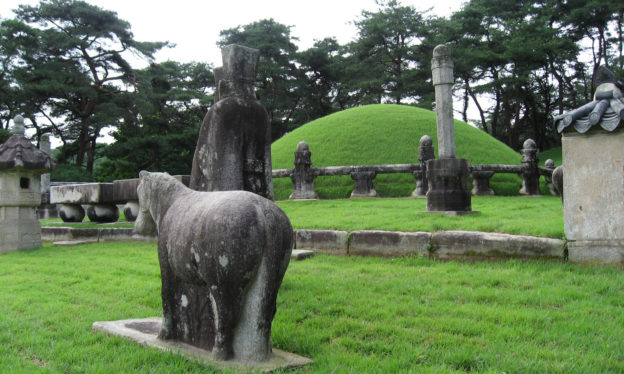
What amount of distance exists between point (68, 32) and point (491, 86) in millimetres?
27921

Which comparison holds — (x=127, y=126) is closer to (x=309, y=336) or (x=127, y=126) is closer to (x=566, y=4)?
(x=566, y=4)

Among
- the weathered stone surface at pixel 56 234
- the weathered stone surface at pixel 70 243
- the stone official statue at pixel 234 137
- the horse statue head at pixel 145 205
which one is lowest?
the weathered stone surface at pixel 70 243

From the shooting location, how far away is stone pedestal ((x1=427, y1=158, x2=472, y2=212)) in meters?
9.77

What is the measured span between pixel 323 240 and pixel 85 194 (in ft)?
23.3

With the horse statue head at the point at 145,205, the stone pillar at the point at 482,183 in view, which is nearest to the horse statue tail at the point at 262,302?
the horse statue head at the point at 145,205

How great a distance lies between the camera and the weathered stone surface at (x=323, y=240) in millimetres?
8016

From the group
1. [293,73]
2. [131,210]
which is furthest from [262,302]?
[293,73]

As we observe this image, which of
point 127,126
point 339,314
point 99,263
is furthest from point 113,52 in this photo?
point 339,314

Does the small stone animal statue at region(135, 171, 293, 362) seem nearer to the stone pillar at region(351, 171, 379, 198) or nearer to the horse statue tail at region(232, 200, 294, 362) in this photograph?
the horse statue tail at region(232, 200, 294, 362)

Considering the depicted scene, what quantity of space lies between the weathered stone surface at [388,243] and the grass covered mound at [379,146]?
8.60 m

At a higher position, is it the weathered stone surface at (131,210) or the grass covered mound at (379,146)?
the grass covered mound at (379,146)

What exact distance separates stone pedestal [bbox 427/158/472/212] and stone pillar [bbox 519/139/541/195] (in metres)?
7.63

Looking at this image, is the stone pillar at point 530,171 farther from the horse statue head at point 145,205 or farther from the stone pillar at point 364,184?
the horse statue head at point 145,205

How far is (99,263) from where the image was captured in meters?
8.29
